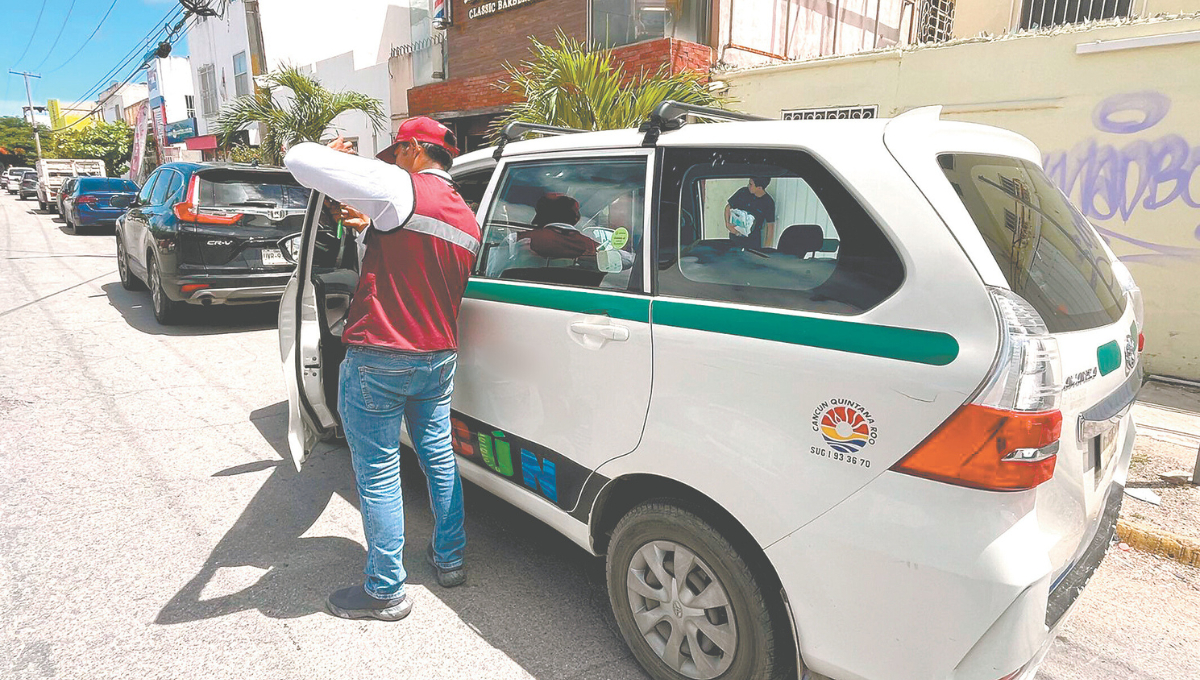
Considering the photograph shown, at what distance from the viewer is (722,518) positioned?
6.59ft

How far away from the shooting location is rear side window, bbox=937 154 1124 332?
5.55ft

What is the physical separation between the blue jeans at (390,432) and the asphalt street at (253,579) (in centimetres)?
33

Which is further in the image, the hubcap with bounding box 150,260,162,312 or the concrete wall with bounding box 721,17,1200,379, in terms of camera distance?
the hubcap with bounding box 150,260,162,312

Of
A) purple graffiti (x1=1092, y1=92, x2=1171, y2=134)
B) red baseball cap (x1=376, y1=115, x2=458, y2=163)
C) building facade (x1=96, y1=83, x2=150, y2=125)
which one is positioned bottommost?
red baseball cap (x1=376, y1=115, x2=458, y2=163)

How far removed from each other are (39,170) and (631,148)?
3547 centimetres

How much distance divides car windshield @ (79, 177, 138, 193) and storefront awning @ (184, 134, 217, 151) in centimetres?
853

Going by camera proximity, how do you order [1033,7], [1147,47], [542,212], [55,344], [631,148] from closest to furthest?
[631,148] → [542,212] → [1147,47] → [55,344] → [1033,7]

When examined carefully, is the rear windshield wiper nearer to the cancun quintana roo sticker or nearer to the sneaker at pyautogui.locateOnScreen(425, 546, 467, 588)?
the sneaker at pyautogui.locateOnScreen(425, 546, 467, 588)

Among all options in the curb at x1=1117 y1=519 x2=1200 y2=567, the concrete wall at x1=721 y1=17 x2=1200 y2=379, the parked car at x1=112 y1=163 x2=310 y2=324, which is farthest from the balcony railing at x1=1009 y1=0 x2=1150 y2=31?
the parked car at x1=112 y1=163 x2=310 y2=324

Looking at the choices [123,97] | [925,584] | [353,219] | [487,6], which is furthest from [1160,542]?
[123,97]

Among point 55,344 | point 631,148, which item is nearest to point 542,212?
point 631,148

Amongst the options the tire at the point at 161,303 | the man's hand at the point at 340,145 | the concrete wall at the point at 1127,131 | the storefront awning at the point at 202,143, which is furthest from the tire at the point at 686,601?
the storefront awning at the point at 202,143

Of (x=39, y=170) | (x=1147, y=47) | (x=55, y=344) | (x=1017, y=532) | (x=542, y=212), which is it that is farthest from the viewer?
(x=39, y=170)

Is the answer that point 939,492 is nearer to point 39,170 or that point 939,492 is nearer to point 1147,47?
point 1147,47
